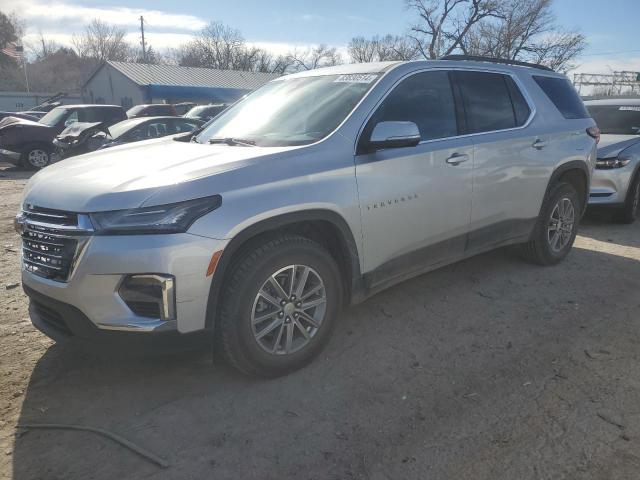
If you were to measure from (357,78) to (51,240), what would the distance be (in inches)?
89.3

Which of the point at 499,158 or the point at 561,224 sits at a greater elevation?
the point at 499,158

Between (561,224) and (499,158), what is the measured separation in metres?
1.47

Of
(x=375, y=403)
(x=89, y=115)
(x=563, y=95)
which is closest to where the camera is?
(x=375, y=403)

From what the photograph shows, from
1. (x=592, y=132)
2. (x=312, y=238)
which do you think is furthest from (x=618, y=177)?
(x=312, y=238)

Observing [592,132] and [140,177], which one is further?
[592,132]

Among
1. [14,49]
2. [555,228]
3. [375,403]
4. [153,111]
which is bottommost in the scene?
[375,403]

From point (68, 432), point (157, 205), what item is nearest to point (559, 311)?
point (157, 205)

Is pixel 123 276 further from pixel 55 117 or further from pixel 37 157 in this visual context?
pixel 55 117

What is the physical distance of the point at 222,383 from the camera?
3082 millimetres

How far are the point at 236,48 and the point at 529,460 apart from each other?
227ft

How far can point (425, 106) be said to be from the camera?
3.78m

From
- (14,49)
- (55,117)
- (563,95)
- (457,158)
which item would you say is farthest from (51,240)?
(14,49)

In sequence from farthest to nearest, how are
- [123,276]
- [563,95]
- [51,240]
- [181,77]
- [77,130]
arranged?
1. [181,77]
2. [77,130]
3. [563,95]
4. [51,240]
5. [123,276]

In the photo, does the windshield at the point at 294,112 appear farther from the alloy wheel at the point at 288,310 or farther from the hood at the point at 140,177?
the alloy wheel at the point at 288,310
